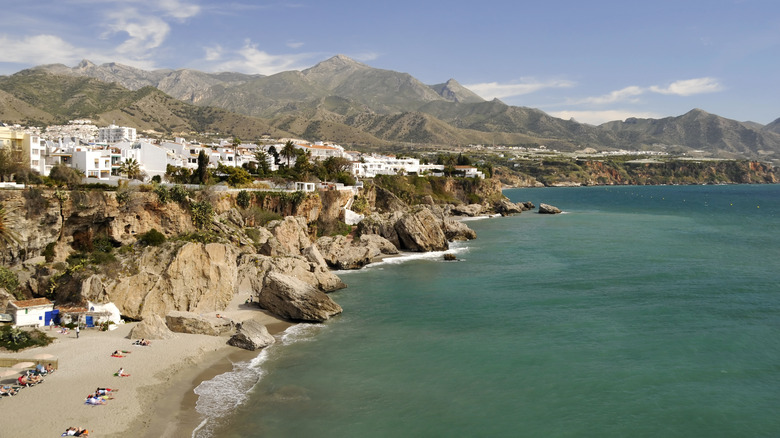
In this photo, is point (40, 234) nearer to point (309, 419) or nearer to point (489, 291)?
point (309, 419)

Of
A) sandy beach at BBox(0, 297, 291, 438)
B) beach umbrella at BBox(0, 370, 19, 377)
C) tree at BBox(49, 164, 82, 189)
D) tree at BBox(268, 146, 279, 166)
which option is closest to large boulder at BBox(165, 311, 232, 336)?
sandy beach at BBox(0, 297, 291, 438)

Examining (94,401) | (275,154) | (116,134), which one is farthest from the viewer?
(116,134)

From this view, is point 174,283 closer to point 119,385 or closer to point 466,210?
point 119,385

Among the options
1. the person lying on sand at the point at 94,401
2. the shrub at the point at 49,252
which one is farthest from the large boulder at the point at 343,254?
the person lying on sand at the point at 94,401

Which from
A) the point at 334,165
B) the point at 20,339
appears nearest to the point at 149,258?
the point at 20,339

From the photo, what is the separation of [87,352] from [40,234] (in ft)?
46.5

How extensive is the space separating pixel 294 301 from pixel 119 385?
43.3 ft

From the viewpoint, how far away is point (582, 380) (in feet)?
86.3

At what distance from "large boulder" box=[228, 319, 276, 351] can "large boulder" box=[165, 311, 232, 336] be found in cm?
143

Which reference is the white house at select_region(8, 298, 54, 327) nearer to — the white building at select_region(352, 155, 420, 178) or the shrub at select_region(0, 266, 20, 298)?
the shrub at select_region(0, 266, 20, 298)

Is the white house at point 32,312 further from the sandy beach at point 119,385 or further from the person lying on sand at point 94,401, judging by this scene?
the person lying on sand at point 94,401

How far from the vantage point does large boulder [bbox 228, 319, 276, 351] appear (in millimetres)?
30594

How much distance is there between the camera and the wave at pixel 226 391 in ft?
73.0

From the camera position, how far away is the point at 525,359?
95.6ft
